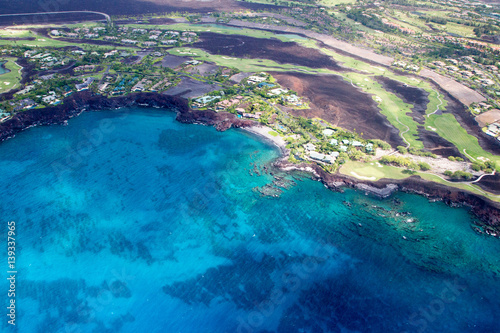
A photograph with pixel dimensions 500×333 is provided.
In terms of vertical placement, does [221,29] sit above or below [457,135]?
above

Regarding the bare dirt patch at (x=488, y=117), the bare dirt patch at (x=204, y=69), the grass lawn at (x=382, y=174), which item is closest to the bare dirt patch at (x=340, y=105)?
the grass lawn at (x=382, y=174)

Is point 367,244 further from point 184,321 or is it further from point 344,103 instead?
point 344,103

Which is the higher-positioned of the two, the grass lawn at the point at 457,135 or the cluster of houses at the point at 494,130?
the cluster of houses at the point at 494,130

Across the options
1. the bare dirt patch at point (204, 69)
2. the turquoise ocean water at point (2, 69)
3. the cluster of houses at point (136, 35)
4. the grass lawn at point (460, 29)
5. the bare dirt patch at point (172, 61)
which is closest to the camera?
the turquoise ocean water at point (2, 69)

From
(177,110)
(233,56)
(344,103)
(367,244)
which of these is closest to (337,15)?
(233,56)

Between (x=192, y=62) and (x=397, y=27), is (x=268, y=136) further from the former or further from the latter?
(x=397, y=27)

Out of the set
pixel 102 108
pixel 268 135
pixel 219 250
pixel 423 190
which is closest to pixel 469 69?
pixel 423 190

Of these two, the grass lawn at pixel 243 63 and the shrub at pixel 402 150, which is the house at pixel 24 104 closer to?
the grass lawn at pixel 243 63
